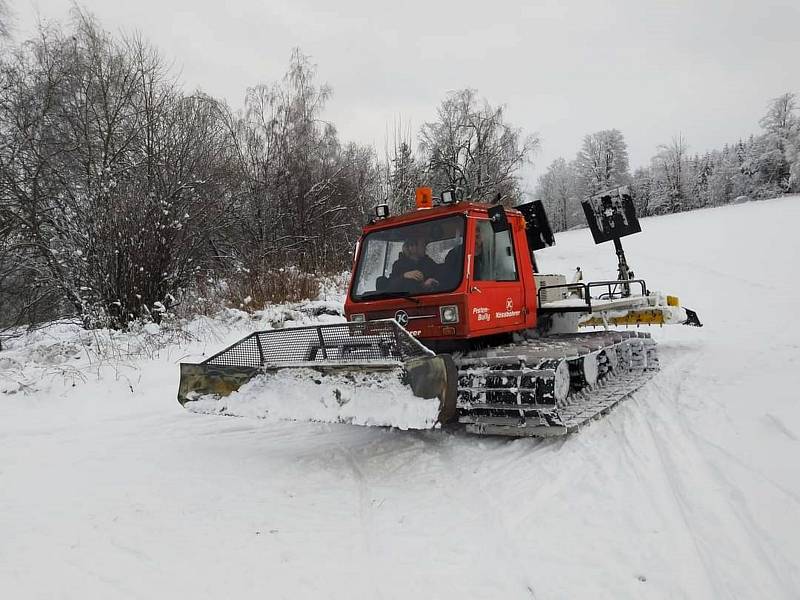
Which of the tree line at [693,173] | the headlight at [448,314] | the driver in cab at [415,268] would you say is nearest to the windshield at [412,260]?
the driver in cab at [415,268]

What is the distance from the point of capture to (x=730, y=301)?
14.4 meters

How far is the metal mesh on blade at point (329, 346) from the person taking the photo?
399cm

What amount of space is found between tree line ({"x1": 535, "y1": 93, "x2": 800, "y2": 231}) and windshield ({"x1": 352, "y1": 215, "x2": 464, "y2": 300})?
49666 millimetres

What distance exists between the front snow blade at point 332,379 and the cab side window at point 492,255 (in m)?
1.43

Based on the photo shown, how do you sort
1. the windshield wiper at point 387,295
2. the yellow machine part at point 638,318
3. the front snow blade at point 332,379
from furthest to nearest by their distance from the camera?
the yellow machine part at point 638,318 → the windshield wiper at point 387,295 → the front snow blade at point 332,379

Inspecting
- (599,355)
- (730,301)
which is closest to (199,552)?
(599,355)

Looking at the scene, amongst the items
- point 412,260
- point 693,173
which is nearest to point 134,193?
point 412,260

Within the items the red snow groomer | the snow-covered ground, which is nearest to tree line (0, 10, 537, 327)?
the snow-covered ground

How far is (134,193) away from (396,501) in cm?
947

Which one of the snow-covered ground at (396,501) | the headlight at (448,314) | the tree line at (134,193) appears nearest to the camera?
the snow-covered ground at (396,501)

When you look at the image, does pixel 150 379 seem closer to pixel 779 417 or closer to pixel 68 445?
pixel 68 445

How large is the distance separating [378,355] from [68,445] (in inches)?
122

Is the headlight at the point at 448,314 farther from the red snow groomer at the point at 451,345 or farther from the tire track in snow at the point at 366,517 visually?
the tire track in snow at the point at 366,517

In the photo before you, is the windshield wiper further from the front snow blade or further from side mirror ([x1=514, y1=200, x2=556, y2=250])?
side mirror ([x1=514, y1=200, x2=556, y2=250])
